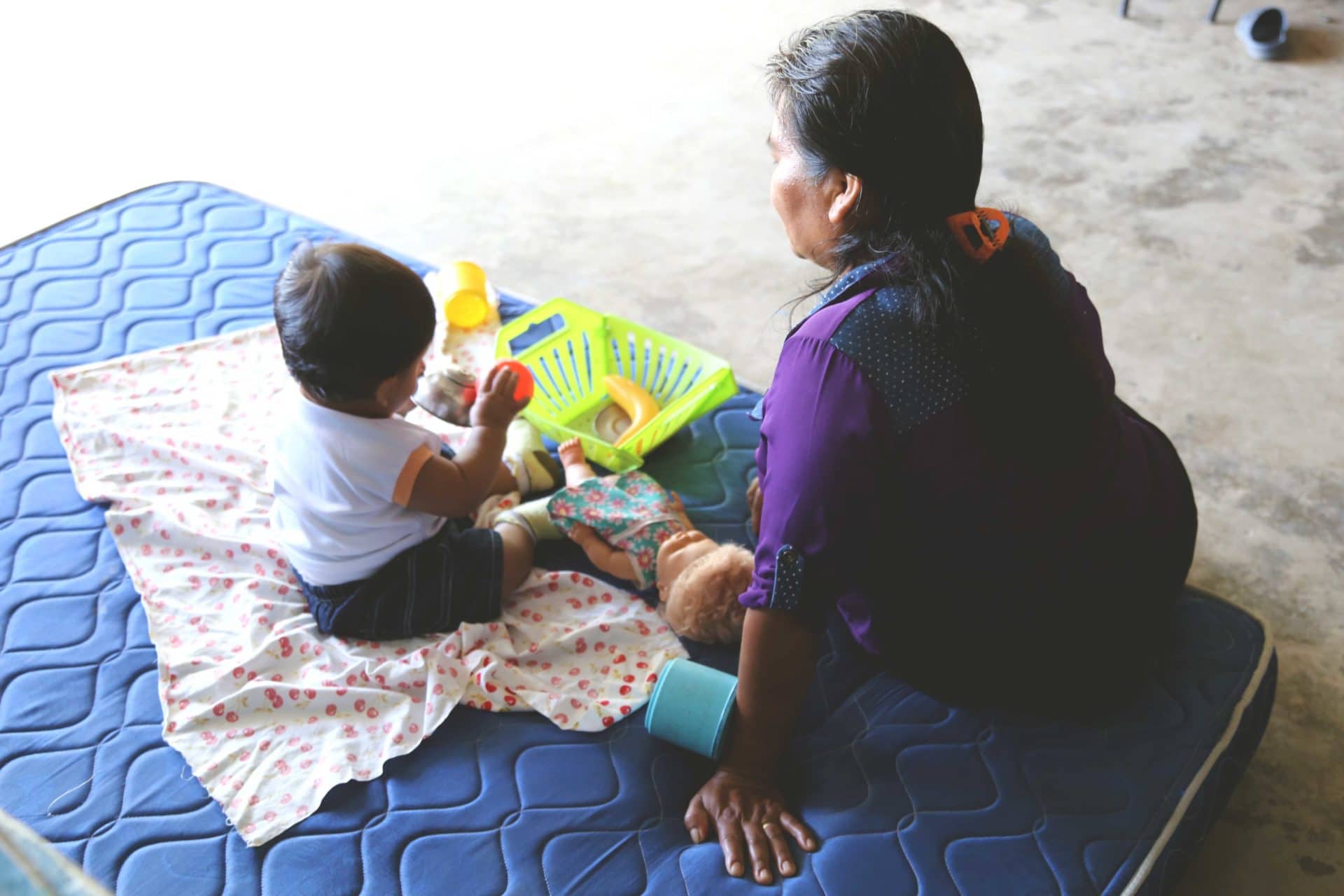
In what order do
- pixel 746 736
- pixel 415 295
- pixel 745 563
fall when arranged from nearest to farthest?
1. pixel 746 736
2. pixel 415 295
3. pixel 745 563

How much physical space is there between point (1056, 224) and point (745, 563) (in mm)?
1596

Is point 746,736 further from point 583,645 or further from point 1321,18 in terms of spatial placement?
point 1321,18

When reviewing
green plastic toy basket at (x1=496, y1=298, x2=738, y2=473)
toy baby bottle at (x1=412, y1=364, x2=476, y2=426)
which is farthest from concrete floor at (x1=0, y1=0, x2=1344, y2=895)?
toy baby bottle at (x1=412, y1=364, x2=476, y2=426)

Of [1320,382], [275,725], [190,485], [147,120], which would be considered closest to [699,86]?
[147,120]

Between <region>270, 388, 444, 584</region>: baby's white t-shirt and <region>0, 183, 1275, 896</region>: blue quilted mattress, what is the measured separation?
244 millimetres

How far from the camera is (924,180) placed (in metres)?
1.16

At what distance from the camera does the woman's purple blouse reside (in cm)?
116

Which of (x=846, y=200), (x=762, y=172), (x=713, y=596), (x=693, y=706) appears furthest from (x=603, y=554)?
(x=762, y=172)

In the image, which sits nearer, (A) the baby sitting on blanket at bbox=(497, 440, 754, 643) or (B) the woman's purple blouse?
(B) the woman's purple blouse

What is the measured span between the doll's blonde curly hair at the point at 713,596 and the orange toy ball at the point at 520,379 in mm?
341

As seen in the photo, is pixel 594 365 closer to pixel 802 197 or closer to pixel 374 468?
pixel 374 468

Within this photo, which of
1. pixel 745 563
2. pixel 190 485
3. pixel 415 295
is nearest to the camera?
pixel 415 295

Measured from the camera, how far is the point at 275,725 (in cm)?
144

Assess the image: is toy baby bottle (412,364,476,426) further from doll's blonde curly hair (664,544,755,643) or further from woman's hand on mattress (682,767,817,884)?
woman's hand on mattress (682,767,817,884)
